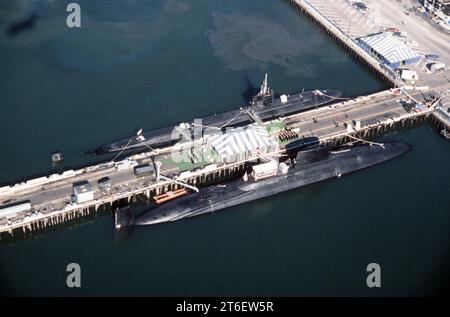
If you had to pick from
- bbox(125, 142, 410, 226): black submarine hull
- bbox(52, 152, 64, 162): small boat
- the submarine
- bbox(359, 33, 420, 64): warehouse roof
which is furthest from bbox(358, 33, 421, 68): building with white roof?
bbox(52, 152, 64, 162): small boat

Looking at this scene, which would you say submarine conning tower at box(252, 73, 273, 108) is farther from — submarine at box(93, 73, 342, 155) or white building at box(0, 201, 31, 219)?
white building at box(0, 201, 31, 219)

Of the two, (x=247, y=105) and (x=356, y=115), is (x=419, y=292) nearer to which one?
(x=356, y=115)

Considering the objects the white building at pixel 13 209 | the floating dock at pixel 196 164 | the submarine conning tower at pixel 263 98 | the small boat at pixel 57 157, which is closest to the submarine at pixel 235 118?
the submarine conning tower at pixel 263 98

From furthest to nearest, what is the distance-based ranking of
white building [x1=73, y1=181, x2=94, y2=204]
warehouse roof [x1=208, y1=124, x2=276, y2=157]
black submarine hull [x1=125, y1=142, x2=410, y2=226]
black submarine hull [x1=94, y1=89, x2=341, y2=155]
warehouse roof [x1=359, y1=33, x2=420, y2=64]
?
warehouse roof [x1=359, y1=33, x2=420, y2=64] < black submarine hull [x1=94, y1=89, x2=341, y2=155] < warehouse roof [x1=208, y1=124, x2=276, y2=157] < black submarine hull [x1=125, y1=142, x2=410, y2=226] < white building [x1=73, y1=181, x2=94, y2=204]

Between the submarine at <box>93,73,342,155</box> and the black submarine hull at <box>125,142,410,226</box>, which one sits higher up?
the submarine at <box>93,73,342,155</box>

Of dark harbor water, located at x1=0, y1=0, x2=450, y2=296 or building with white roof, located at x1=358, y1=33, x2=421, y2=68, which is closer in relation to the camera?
dark harbor water, located at x1=0, y1=0, x2=450, y2=296

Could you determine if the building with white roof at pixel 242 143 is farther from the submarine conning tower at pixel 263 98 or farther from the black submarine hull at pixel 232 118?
the submarine conning tower at pixel 263 98

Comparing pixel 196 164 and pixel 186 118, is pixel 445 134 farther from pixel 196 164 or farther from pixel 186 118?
pixel 186 118
